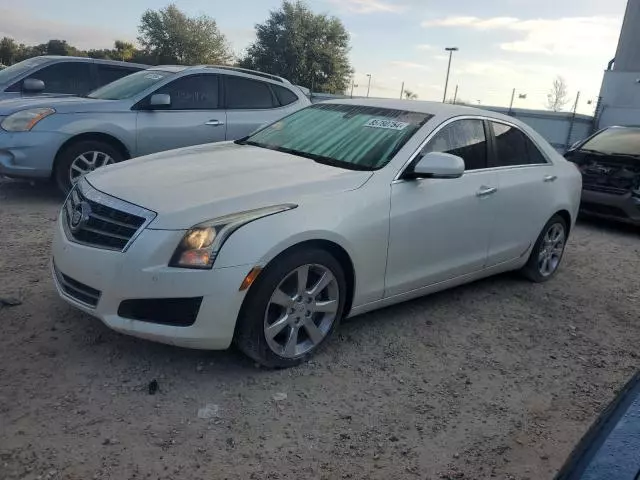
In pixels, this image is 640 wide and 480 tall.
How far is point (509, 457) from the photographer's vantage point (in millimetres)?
2750

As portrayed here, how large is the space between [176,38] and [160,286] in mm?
45667

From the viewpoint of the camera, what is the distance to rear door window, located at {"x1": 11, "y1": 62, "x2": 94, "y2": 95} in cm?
880

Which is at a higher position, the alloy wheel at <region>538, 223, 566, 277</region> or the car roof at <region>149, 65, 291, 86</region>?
the car roof at <region>149, 65, 291, 86</region>

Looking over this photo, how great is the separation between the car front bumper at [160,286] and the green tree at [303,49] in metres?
38.1

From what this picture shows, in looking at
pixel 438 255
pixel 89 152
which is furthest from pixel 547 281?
pixel 89 152

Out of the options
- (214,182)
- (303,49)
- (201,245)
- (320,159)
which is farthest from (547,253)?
(303,49)

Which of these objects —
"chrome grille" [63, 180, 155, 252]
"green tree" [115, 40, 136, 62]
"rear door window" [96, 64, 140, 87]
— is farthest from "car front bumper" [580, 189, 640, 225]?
"green tree" [115, 40, 136, 62]

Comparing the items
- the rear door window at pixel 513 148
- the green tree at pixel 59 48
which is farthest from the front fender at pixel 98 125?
the green tree at pixel 59 48

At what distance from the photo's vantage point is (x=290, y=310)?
3.24m

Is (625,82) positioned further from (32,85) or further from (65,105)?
(65,105)

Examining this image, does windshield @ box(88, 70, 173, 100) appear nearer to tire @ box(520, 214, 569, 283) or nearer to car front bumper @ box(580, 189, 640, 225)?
tire @ box(520, 214, 569, 283)

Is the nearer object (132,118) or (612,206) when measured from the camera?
(132,118)

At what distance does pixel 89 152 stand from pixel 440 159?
4.47 metres

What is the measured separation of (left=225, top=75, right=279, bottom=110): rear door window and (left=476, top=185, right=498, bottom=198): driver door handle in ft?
13.8
